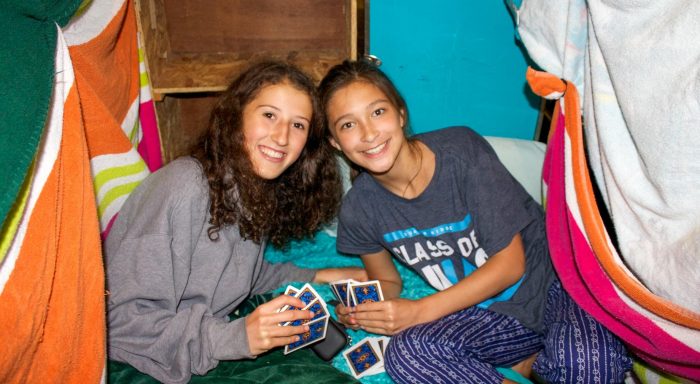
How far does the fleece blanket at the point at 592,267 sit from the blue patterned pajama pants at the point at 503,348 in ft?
0.27

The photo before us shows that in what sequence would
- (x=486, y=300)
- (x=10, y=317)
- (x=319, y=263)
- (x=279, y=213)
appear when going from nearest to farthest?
(x=10, y=317)
(x=486, y=300)
(x=279, y=213)
(x=319, y=263)

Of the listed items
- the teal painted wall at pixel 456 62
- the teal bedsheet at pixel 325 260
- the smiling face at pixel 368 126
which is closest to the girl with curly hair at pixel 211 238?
the smiling face at pixel 368 126

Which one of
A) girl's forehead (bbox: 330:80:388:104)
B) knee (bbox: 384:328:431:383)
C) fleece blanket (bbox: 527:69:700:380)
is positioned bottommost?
knee (bbox: 384:328:431:383)

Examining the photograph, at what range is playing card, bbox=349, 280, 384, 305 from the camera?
1.54 metres

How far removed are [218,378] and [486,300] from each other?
2.91 ft

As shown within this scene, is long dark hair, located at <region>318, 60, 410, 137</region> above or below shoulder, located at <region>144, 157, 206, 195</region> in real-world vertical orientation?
above

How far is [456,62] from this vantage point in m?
2.10

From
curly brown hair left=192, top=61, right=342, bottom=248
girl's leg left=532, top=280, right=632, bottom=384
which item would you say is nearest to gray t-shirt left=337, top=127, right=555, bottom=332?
girl's leg left=532, top=280, right=632, bottom=384

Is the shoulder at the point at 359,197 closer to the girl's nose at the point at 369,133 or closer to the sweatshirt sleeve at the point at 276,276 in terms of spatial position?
the girl's nose at the point at 369,133

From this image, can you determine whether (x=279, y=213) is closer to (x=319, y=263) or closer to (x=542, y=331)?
(x=319, y=263)

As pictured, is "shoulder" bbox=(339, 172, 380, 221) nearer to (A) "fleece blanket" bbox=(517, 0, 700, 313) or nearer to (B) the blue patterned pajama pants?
(B) the blue patterned pajama pants

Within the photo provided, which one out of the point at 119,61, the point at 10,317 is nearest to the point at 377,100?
the point at 119,61

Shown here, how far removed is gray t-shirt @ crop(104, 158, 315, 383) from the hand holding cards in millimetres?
379

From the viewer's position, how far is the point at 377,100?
4.82 feet
